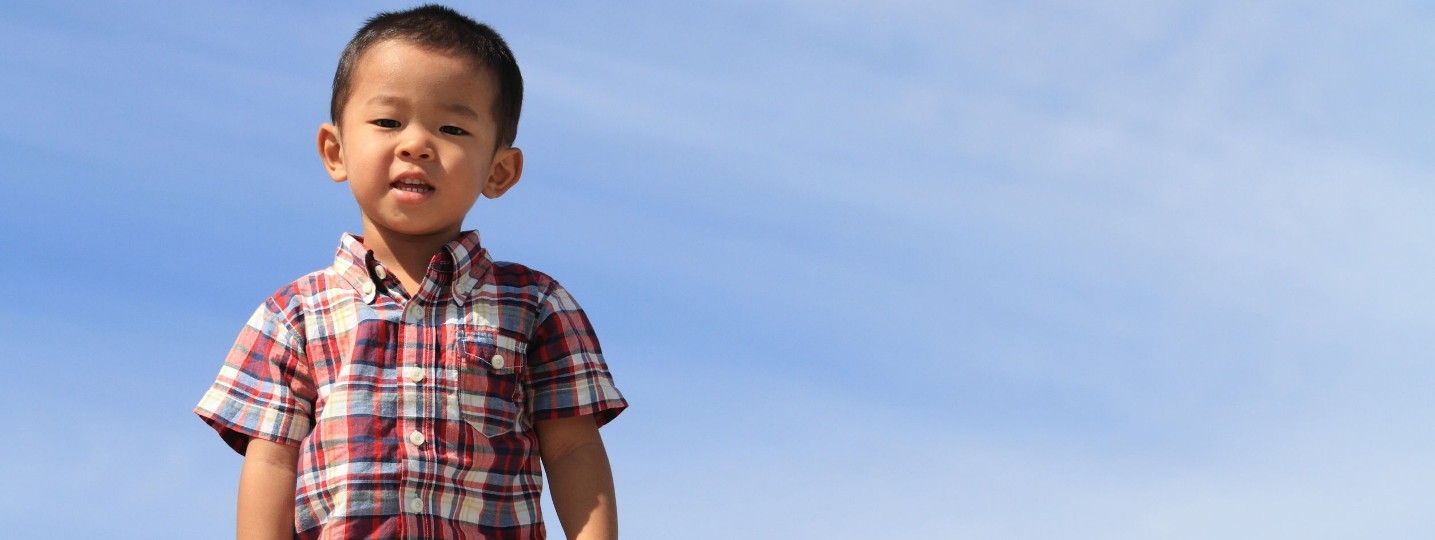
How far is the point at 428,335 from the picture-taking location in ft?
12.7

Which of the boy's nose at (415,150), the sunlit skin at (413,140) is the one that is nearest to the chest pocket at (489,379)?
the sunlit skin at (413,140)

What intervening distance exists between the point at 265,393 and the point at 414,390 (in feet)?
1.52

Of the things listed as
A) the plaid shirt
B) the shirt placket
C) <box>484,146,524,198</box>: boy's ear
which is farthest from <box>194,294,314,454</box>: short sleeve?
<box>484,146,524,198</box>: boy's ear

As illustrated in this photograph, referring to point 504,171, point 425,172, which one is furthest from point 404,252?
point 504,171

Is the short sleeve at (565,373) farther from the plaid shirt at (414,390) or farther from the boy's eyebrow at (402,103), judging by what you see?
the boy's eyebrow at (402,103)

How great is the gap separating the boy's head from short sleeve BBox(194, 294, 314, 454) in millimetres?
429

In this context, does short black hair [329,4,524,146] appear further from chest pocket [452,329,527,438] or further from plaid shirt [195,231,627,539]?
chest pocket [452,329,527,438]

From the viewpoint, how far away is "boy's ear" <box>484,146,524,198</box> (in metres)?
4.21

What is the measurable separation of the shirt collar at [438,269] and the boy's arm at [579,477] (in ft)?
1.53

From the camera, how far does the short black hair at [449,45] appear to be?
404 centimetres

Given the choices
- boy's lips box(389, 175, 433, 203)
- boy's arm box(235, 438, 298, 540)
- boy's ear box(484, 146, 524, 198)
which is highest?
boy's ear box(484, 146, 524, 198)

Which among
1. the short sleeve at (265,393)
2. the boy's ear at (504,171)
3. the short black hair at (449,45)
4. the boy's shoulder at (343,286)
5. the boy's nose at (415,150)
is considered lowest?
the short sleeve at (265,393)

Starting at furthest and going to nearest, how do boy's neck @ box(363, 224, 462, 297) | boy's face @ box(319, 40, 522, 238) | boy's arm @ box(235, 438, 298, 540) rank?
1. boy's neck @ box(363, 224, 462, 297)
2. boy's face @ box(319, 40, 522, 238)
3. boy's arm @ box(235, 438, 298, 540)

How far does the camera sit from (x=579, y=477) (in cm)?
398
